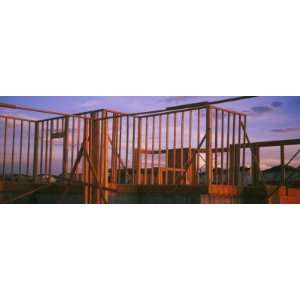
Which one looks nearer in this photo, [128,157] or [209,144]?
[209,144]

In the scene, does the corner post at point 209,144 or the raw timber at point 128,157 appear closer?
the corner post at point 209,144

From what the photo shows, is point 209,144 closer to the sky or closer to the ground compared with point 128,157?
closer to the sky

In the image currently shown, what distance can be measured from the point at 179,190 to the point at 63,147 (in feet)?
8.81

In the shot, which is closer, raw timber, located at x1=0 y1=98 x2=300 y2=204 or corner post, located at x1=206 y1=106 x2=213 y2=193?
corner post, located at x1=206 y1=106 x2=213 y2=193

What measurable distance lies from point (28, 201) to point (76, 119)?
1852 mm

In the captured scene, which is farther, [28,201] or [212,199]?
[28,201]
